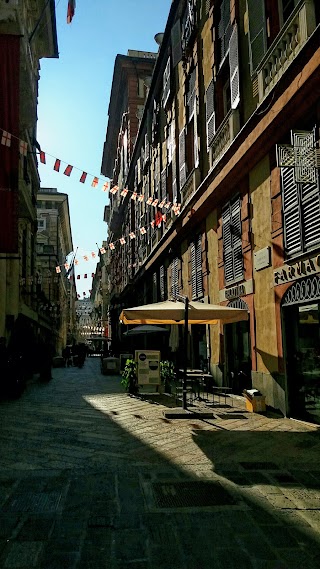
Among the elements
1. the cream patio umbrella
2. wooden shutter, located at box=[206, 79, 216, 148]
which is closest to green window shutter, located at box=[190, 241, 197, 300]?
wooden shutter, located at box=[206, 79, 216, 148]

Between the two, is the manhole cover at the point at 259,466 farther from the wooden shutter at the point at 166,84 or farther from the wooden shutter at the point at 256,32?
the wooden shutter at the point at 166,84

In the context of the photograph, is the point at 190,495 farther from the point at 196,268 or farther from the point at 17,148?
the point at 196,268

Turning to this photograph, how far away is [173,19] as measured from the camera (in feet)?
60.8

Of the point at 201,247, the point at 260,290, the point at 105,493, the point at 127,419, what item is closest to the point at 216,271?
the point at 201,247

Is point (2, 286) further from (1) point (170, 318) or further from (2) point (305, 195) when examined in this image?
(2) point (305, 195)

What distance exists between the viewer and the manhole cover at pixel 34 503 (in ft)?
12.8

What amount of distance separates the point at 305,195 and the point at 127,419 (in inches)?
202

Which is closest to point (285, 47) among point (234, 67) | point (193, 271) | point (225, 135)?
point (234, 67)

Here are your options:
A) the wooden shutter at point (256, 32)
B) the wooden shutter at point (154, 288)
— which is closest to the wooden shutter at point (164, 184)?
the wooden shutter at point (154, 288)

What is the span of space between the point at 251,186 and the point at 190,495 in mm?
7683

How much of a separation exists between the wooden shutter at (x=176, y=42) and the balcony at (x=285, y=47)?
912 centimetres

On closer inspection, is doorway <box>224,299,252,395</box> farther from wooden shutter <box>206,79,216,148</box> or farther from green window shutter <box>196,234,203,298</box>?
wooden shutter <box>206,79,216,148</box>

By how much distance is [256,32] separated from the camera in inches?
385

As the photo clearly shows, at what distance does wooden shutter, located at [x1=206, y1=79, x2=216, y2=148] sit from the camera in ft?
43.1
